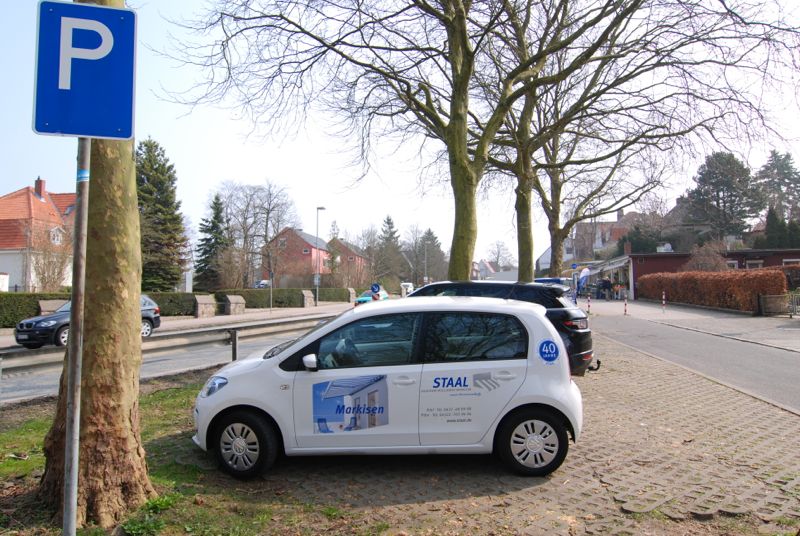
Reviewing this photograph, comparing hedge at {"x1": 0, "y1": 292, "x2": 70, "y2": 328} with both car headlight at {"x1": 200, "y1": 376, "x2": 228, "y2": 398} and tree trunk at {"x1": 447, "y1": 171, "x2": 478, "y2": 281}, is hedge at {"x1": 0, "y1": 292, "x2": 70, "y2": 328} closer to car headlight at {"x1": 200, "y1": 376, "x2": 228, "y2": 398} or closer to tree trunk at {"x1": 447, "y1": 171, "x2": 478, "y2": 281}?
tree trunk at {"x1": 447, "y1": 171, "x2": 478, "y2": 281}

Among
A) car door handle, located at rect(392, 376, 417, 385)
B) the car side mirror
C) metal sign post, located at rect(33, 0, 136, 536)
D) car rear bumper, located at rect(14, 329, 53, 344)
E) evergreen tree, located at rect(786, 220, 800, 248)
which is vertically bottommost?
car rear bumper, located at rect(14, 329, 53, 344)

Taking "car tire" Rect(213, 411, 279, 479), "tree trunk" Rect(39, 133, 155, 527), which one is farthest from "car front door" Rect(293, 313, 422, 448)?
"tree trunk" Rect(39, 133, 155, 527)

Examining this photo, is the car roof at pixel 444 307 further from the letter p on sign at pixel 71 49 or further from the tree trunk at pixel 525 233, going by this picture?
the tree trunk at pixel 525 233

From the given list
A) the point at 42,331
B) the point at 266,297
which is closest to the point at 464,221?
the point at 42,331

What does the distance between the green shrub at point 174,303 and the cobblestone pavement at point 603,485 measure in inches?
1152

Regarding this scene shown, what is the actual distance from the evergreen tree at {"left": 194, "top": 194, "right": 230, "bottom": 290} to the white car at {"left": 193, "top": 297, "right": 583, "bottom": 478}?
54588 mm

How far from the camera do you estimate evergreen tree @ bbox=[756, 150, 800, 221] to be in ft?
203

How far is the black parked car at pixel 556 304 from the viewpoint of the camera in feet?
29.0

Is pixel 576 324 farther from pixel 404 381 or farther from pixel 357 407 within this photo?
pixel 357 407

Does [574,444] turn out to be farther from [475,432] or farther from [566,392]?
[475,432]

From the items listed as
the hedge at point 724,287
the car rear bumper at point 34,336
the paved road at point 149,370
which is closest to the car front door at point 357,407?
the paved road at point 149,370

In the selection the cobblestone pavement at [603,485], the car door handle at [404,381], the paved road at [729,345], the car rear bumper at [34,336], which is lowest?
the cobblestone pavement at [603,485]

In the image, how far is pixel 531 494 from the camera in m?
4.41

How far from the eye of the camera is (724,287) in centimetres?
2814
